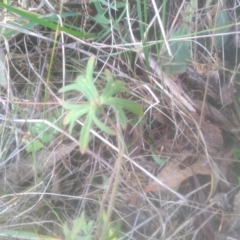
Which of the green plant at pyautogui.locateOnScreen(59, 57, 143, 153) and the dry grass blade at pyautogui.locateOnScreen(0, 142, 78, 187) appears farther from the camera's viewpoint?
the dry grass blade at pyautogui.locateOnScreen(0, 142, 78, 187)

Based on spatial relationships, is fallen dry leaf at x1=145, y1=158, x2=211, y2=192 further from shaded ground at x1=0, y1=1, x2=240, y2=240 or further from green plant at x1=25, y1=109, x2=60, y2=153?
green plant at x1=25, y1=109, x2=60, y2=153

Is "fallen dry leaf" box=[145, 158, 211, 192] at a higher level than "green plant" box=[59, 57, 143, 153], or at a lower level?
lower

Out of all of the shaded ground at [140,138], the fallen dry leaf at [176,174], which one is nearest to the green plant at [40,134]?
the shaded ground at [140,138]

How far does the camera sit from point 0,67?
1.15 metres

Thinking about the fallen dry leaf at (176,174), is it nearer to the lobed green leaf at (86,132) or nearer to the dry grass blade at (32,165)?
the dry grass blade at (32,165)

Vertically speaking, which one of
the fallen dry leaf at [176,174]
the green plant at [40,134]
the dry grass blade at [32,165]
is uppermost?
the green plant at [40,134]

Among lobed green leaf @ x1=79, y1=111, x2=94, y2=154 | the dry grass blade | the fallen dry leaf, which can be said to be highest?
lobed green leaf @ x1=79, y1=111, x2=94, y2=154

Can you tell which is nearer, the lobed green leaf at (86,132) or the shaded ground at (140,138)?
the lobed green leaf at (86,132)

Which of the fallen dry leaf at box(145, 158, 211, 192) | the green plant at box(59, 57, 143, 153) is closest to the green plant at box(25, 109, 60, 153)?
the fallen dry leaf at box(145, 158, 211, 192)

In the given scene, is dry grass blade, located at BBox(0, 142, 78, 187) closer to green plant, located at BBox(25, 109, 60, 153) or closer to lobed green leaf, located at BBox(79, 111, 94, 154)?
green plant, located at BBox(25, 109, 60, 153)

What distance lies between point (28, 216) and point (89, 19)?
49 centimetres

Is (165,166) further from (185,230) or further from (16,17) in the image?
(16,17)

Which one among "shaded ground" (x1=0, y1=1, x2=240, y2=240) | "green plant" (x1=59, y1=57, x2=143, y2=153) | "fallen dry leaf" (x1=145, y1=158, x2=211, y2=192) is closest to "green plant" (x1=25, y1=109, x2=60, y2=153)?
"shaded ground" (x1=0, y1=1, x2=240, y2=240)

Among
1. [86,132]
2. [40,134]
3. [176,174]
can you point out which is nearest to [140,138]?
[176,174]
